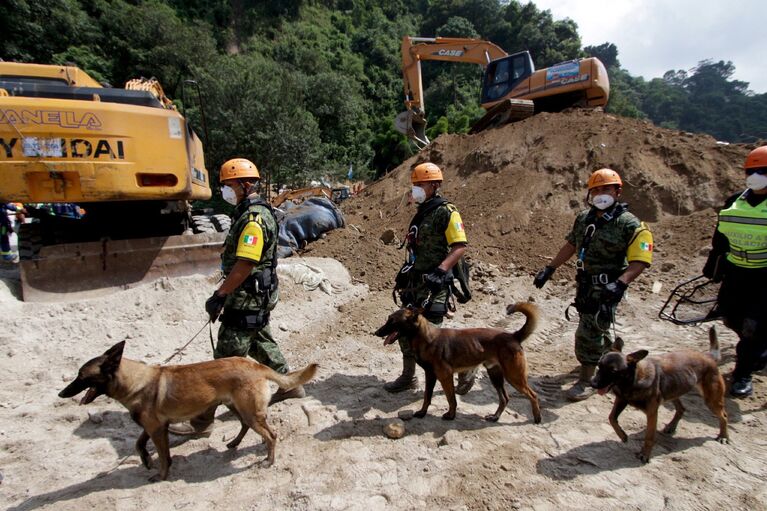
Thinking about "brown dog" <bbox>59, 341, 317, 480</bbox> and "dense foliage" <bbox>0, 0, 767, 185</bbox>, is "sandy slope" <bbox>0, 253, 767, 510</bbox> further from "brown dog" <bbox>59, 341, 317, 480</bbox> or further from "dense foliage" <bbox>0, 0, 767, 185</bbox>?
"dense foliage" <bbox>0, 0, 767, 185</bbox>

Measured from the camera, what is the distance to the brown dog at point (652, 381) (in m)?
2.84

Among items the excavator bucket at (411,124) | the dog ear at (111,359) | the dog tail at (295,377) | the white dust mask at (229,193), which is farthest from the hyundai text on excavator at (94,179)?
the excavator bucket at (411,124)

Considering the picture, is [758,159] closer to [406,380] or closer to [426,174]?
[426,174]

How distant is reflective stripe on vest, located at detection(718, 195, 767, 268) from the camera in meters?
3.65

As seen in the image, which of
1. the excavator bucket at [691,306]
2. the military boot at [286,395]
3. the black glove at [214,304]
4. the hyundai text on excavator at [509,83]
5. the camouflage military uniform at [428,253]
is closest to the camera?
the black glove at [214,304]

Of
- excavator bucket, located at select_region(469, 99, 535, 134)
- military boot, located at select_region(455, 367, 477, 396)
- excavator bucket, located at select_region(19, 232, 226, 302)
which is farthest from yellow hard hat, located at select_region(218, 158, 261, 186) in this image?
excavator bucket, located at select_region(469, 99, 535, 134)

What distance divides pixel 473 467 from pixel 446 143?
10.4 m

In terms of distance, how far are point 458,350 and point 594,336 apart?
4.70 feet

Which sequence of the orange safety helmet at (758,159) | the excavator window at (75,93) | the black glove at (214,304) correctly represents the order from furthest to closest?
the excavator window at (75,93), the orange safety helmet at (758,159), the black glove at (214,304)

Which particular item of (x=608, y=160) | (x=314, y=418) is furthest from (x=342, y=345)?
(x=608, y=160)

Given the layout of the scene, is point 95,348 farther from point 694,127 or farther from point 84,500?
point 694,127

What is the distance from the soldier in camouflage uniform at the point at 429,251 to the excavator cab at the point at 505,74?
10813mm

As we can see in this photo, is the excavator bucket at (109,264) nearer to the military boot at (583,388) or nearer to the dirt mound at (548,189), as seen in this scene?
the dirt mound at (548,189)

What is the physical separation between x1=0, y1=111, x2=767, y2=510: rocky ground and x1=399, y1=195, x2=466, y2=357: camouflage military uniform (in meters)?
0.89
